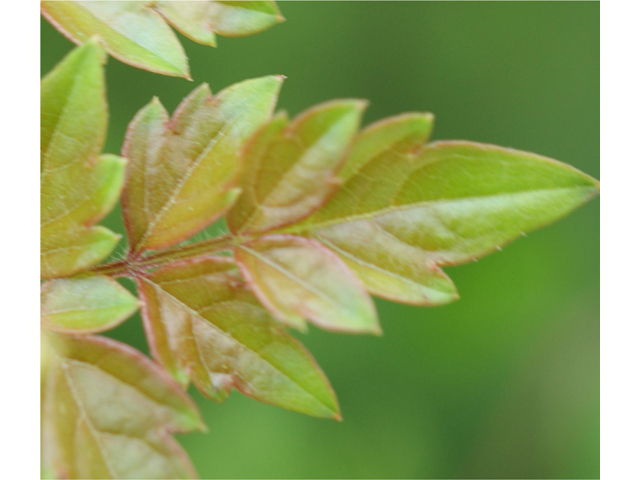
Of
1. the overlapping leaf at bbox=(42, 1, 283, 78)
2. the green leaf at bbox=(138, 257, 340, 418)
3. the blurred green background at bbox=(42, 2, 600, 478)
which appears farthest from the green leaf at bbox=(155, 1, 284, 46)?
the blurred green background at bbox=(42, 2, 600, 478)

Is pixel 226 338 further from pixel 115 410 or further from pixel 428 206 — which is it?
pixel 428 206

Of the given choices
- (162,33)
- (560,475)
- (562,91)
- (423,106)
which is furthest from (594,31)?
(162,33)

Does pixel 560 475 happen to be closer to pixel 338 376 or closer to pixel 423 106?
pixel 338 376

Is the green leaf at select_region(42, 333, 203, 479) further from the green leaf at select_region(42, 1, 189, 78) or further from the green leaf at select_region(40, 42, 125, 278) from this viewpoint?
the green leaf at select_region(42, 1, 189, 78)

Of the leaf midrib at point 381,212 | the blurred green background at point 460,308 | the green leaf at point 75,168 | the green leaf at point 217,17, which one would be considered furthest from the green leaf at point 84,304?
the blurred green background at point 460,308

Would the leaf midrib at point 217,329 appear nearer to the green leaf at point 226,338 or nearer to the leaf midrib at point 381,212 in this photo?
the green leaf at point 226,338

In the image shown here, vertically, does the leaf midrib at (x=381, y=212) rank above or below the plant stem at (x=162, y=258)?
above

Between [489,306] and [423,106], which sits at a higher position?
[423,106]
